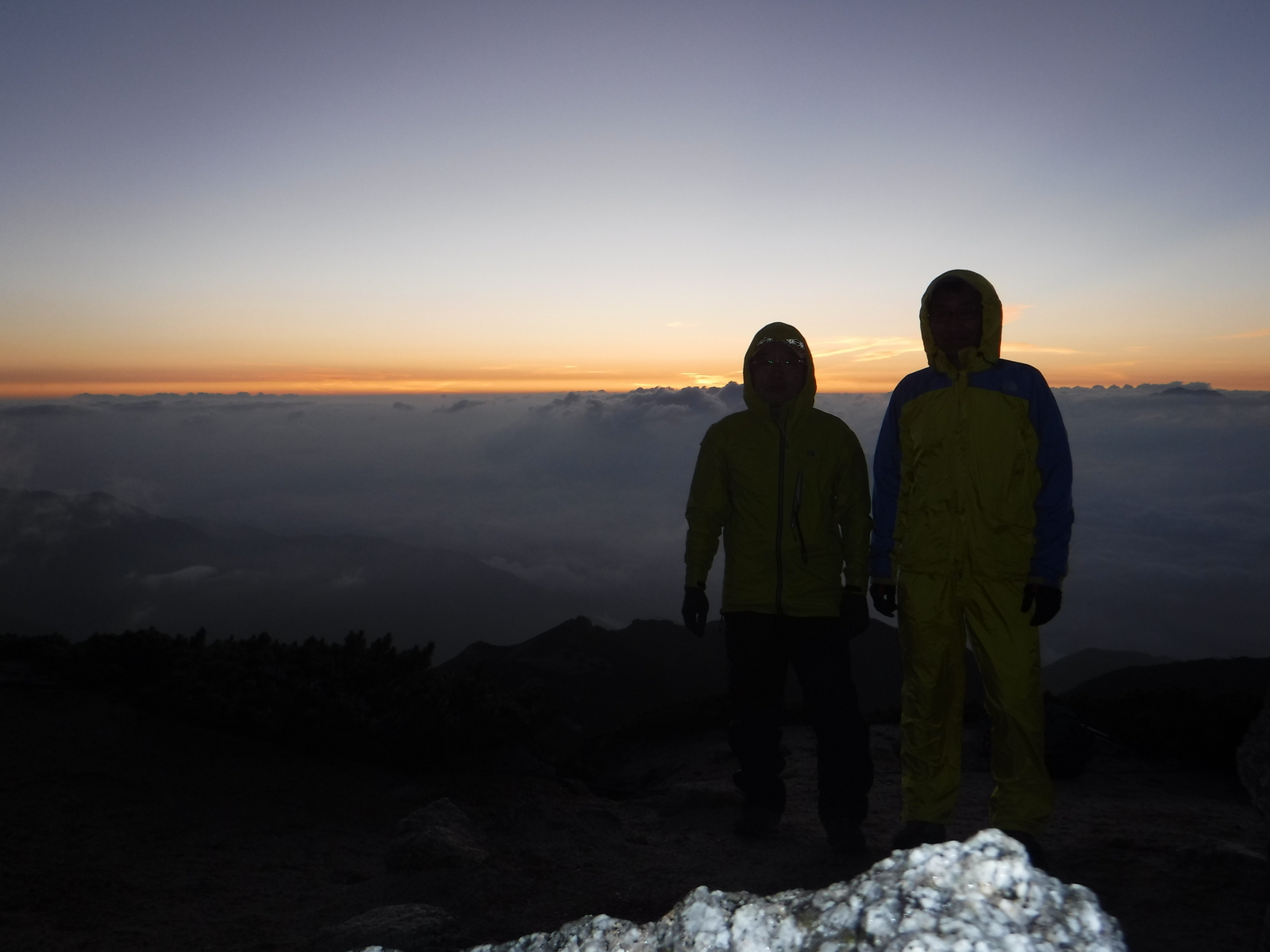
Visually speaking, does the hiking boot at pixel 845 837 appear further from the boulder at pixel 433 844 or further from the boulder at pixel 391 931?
the boulder at pixel 391 931

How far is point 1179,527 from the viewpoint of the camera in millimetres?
74000

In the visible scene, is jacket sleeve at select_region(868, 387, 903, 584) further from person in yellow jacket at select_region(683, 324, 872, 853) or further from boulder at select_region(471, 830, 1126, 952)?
boulder at select_region(471, 830, 1126, 952)

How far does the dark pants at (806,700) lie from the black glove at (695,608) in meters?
0.19

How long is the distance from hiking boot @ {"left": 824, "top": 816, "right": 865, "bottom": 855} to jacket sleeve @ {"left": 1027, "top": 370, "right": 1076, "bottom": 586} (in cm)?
178

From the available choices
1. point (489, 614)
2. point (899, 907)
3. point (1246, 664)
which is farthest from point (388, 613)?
point (899, 907)

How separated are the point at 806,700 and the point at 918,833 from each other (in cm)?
92

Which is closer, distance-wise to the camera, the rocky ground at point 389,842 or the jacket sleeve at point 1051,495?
the jacket sleeve at point 1051,495

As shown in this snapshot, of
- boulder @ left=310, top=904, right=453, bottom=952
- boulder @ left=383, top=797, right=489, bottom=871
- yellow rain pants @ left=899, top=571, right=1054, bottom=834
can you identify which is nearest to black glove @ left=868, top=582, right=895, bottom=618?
yellow rain pants @ left=899, top=571, right=1054, bottom=834

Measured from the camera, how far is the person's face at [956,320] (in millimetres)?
3500

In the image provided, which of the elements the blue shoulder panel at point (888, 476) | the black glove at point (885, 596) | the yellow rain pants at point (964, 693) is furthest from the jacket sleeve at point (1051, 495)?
the black glove at point (885, 596)

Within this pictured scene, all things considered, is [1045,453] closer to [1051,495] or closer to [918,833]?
[1051,495]

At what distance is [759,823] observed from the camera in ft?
14.3

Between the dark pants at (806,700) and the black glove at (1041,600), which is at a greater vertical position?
the black glove at (1041,600)

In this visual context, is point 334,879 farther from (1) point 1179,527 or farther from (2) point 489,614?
(2) point 489,614
